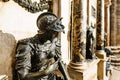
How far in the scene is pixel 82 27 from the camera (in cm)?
Answer: 431

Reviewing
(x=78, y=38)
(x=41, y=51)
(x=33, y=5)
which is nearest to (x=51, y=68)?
(x=41, y=51)

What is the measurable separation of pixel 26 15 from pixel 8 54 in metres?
0.60

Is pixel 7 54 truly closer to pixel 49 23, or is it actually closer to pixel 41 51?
pixel 41 51

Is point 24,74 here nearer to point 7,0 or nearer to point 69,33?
point 7,0

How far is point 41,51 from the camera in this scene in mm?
2557

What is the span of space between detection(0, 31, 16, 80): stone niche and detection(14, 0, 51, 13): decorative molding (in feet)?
1.50

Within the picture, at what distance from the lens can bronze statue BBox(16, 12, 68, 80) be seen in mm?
2338

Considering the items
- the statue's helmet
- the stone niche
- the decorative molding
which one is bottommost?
the stone niche

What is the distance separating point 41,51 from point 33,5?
68cm

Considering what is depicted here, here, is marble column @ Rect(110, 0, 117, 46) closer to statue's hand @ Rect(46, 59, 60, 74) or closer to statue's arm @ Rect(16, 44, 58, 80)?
statue's hand @ Rect(46, 59, 60, 74)

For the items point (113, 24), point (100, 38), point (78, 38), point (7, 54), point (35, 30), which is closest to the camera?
point (7, 54)

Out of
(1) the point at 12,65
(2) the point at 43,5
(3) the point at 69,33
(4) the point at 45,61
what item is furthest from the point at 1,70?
(3) the point at 69,33

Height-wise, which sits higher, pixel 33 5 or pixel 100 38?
pixel 33 5

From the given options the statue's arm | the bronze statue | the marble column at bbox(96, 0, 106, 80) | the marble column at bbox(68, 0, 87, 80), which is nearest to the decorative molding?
the bronze statue
